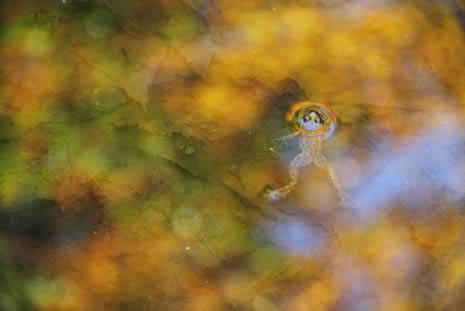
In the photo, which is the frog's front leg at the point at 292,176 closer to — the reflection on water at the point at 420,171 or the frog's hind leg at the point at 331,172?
the frog's hind leg at the point at 331,172

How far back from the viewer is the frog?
139 centimetres

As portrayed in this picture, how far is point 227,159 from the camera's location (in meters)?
1.41

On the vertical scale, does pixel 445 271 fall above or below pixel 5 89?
below

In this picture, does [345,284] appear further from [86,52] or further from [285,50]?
[86,52]

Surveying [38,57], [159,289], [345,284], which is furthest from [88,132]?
[345,284]

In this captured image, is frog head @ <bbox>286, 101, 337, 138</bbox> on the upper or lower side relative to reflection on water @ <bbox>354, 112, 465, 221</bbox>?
upper

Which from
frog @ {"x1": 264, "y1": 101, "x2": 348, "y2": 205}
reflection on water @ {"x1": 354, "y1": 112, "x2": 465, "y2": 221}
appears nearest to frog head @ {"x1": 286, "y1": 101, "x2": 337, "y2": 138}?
frog @ {"x1": 264, "y1": 101, "x2": 348, "y2": 205}

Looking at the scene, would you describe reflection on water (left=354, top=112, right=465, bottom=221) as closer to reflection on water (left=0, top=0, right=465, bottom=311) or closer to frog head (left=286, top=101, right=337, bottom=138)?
→ reflection on water (left=0, top=0, right=465, bottom=311)

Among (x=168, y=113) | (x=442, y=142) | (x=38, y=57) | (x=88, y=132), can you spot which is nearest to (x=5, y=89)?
(x=38, y=57)

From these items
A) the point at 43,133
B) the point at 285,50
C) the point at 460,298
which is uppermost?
the point at 285,50

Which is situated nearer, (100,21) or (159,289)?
(159,289)

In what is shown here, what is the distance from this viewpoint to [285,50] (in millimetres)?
1499

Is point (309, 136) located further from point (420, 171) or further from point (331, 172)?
point (420, 171)

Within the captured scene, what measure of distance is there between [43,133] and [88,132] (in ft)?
0.31
